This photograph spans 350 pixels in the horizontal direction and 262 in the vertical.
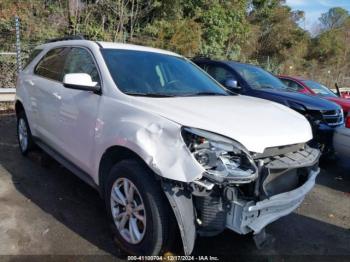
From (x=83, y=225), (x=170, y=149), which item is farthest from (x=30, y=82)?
(x=170, y=149)

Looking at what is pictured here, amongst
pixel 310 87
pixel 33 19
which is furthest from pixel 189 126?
pixel 33 19

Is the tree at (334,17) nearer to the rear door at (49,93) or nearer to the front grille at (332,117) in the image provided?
the front grille at (332,117)

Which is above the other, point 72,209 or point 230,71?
point 230,71

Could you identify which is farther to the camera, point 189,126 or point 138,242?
point 138,242

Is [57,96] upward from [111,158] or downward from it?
upward

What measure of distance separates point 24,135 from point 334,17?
4719 centimetres

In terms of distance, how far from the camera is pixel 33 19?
462 inches

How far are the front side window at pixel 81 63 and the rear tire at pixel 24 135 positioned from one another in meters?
1.50

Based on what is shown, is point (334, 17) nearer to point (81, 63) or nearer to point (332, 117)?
point (332, 117)

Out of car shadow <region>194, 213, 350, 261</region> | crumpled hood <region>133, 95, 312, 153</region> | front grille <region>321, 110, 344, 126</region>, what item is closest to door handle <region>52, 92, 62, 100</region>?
crumpled hood <region>133, 95, 312, 153</region>

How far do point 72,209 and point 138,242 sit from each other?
49.0 inches

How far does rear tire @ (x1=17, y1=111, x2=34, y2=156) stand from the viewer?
5309 millimetres

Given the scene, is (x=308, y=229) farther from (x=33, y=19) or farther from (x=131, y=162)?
(x=33, y=19)

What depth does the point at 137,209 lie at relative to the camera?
2.93 m
